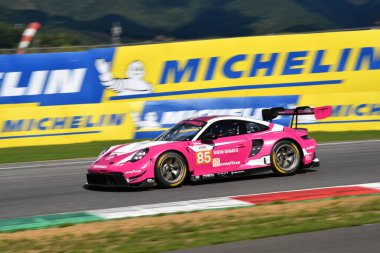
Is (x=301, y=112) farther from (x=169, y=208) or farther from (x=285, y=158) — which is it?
(x=169, y=208)

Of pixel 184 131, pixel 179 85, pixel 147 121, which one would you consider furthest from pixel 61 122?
pixel 184 131

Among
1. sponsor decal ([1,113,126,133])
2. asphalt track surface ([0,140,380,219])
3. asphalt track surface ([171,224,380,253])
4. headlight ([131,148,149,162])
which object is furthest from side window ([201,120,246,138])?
sponsor decal ([1,113,126,133])

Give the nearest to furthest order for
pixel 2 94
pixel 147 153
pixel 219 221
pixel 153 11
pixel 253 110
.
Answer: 1. pixel 219 221
2. pixel 147 153
3. pixel 2 94
4. pixel 253 110
5. pixel 153 11

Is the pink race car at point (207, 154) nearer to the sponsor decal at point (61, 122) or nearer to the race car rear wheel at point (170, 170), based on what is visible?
the race car rear wheel at point (170, 170)

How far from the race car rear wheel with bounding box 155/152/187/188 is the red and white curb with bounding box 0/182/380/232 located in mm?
1256

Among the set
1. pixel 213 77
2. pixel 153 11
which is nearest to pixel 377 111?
pixel 213 77

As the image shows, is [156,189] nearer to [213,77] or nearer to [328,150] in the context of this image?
[328,150]

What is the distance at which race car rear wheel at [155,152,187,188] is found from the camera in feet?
35.3

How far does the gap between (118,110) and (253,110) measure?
4121mm

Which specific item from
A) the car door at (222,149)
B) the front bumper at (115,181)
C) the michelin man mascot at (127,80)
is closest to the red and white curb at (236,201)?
the front bumper at (115,181)

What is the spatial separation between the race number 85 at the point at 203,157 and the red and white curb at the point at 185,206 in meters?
1.38

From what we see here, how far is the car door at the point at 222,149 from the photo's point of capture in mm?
11150

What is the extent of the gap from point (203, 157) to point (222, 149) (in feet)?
1.22

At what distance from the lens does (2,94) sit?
1925cm
